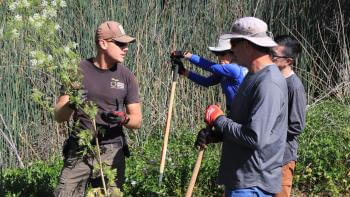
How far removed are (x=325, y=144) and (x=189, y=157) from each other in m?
1.50

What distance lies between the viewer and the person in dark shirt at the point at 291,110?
12.3 ft

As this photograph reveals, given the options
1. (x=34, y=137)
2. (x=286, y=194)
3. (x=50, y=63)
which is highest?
(x=50, y=63)

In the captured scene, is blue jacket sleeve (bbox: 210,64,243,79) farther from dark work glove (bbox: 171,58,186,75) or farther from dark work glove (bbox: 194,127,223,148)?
dark work glove (bbox: 194,127,223,148)

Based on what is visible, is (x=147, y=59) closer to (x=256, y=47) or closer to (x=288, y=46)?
(x=288, y=46)

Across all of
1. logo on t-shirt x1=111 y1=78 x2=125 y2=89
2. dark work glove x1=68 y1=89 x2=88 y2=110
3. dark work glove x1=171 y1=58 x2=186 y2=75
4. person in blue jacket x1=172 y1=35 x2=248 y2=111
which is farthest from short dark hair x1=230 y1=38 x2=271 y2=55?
dark work glove x1=171 y1=58 x2=186 y2=75

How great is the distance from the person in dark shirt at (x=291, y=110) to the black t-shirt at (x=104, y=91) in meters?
0.98

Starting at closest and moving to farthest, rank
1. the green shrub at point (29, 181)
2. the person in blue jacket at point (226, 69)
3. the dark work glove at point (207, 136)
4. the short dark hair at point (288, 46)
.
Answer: the dark work glove at point (207, 136) → the short dark hair at point (288, 46) → the person in blue jacket at point (226, 69) → the green shrub at point (29, 181)

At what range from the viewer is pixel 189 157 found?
17.6 feet

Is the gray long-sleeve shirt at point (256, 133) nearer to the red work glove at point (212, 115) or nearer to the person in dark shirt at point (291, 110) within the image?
the red work glove at point (212, 115)

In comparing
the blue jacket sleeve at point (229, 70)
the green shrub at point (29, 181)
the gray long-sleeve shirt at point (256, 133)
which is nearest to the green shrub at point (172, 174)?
the green shrub at point (29, 181)

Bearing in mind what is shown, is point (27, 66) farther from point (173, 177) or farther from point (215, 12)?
point (215, 12)

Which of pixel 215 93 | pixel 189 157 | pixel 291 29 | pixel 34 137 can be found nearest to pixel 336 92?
pixel 291 29

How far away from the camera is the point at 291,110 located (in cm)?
376

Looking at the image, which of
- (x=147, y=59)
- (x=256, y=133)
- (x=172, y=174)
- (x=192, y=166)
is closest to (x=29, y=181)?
(x=172, y=174)
